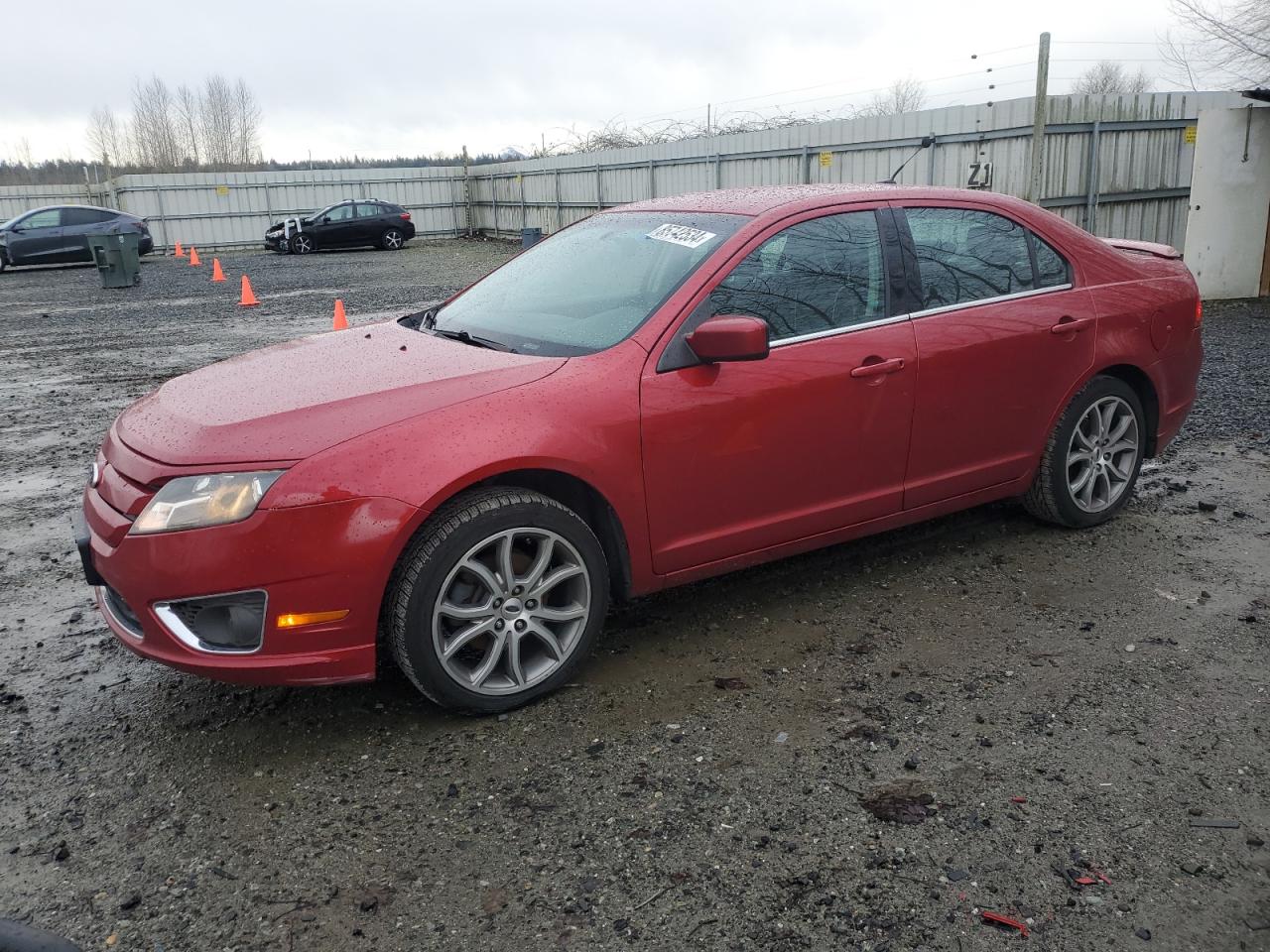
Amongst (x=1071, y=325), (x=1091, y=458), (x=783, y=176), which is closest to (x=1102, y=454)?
(x=1091, y=458)

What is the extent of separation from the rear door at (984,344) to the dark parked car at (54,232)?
26.0 meters

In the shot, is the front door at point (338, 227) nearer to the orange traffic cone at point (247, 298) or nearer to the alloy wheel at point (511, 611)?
the orange traffic cone at point (247, 298)

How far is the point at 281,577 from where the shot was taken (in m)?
3.01

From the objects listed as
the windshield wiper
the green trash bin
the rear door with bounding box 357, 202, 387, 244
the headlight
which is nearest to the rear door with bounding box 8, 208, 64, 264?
the green trash bin

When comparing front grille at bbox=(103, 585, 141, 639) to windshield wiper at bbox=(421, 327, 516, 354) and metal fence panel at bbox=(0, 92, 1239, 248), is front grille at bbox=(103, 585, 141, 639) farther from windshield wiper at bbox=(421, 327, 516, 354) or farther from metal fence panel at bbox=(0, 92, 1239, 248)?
metal fence panel at bbox=(0, 92, 1239, 248)

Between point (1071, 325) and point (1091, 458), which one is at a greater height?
point (1071, 325)

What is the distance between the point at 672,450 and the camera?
11.8ft

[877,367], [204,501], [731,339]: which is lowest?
[204,501]

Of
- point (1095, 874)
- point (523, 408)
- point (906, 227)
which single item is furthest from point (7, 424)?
point (1095, 874)

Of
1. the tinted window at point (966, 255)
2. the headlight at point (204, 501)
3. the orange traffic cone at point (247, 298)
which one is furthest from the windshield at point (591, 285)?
the orange traffic cone at point (247, 298)

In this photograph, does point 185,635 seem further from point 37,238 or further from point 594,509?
point 37,238

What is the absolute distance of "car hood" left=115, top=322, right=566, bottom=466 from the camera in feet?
10.2

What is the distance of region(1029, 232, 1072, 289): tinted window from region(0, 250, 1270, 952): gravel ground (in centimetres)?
121

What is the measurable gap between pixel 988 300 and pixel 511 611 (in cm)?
247
